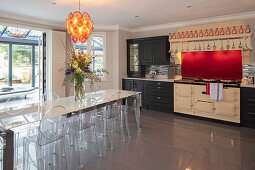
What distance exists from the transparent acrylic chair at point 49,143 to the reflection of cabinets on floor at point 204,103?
130 inches

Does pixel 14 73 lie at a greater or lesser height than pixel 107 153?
greater

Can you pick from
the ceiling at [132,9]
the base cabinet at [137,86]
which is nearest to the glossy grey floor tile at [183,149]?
the base cabinet at [137,86]

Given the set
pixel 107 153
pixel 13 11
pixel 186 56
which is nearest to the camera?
pixel 107 153

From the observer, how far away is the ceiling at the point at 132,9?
394 cm

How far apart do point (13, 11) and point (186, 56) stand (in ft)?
15.5

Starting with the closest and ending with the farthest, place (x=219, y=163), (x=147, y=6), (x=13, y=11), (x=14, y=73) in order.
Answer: (x=219, y=163) → (x=147, y=6) → (x=13, y=11) → (x=14, y=73)

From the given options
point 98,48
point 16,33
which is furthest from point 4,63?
point 98,48

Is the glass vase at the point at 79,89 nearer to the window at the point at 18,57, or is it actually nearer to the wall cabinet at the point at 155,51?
the wall cabinet at the point at 155,51

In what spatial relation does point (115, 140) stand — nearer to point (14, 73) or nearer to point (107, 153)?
point (107, 153)

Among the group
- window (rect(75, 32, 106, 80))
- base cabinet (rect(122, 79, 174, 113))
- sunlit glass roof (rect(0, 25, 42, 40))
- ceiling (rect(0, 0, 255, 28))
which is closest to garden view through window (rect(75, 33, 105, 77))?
window (rect(75, 32, 106, 80))

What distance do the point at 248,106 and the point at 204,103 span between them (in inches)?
36.8

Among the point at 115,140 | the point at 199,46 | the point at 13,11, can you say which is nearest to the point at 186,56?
the point at 199,46

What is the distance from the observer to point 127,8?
438 centimetres

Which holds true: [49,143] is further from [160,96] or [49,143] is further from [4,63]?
[4,63]
